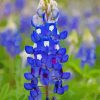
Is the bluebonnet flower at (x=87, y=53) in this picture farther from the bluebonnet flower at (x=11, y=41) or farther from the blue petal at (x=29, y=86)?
the blue petal at (x=29, y=86)

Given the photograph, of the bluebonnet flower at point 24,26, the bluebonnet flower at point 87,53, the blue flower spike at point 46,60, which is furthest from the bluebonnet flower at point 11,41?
the blue flower spike at point 46,60

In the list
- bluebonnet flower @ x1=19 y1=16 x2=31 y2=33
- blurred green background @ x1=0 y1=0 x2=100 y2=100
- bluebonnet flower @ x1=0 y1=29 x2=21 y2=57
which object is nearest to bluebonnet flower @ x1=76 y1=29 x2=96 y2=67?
blurred green background @ x1=0 y1=0 x2=100 y2=100

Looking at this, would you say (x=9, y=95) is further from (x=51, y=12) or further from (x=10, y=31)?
(x=10, y=31)

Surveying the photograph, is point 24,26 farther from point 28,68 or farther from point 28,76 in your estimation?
point 28,76

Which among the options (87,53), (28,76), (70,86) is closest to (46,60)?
(28,76)

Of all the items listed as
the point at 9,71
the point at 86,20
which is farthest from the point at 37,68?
the point at 86,20

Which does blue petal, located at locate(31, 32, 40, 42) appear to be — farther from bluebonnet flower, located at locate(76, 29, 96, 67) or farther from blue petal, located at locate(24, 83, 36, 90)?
bluebonnet flower, located at locate(76, 29, 96, 67)
